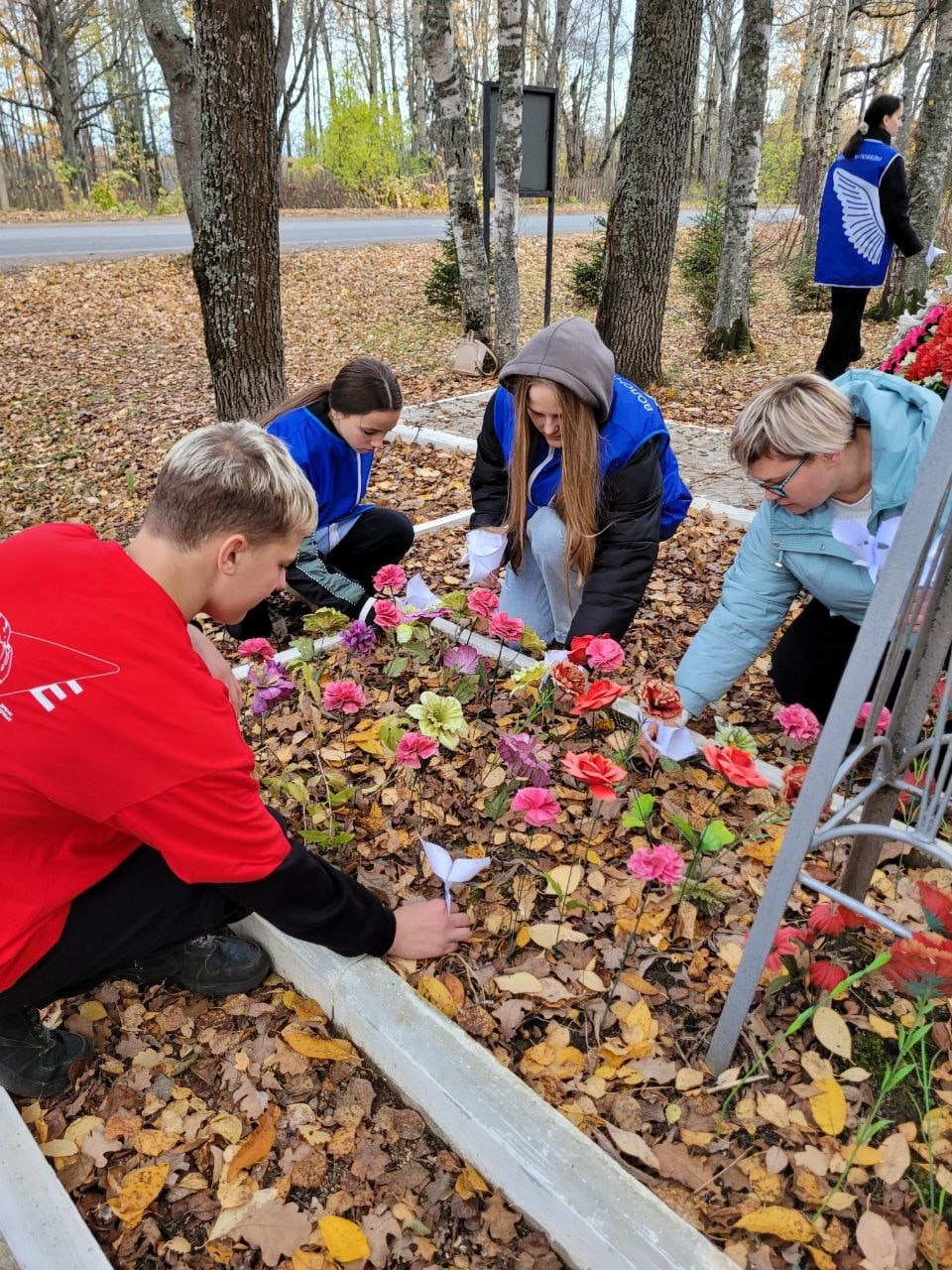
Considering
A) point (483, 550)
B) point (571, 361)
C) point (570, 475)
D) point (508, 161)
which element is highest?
point (508, 161)

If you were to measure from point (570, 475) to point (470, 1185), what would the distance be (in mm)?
1790

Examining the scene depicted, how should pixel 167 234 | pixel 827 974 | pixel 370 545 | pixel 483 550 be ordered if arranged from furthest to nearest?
1. pixel 167 234
2. pixel 370 545
3. pixel 483 550
4. pixel 827 974

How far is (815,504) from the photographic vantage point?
204cm

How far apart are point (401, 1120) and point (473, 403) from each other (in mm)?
5557

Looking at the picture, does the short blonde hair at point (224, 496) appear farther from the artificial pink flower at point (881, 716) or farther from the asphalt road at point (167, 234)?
the asphalt road at point (167, 234)

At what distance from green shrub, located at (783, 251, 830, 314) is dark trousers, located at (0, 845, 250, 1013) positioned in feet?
36.0

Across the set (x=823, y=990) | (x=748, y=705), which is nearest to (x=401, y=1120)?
(x=823, y=990)

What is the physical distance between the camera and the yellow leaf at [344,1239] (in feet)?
4.47

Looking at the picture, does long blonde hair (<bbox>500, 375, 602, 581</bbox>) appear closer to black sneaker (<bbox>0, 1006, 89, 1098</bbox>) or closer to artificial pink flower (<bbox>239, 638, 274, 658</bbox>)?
artificial pink flower (<bbox>239, 638, 274, 658</bbox>)

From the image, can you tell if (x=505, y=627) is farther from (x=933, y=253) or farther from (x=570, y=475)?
(x=933, y=253)

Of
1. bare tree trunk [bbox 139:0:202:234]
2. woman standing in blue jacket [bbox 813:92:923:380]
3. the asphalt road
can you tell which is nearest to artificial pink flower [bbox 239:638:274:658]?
woman standing in blue jacket [bbox 813:92:923:380]

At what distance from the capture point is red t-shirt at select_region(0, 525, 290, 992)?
1277 millimetres

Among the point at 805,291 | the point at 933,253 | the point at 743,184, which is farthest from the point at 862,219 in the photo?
the point at 805,291

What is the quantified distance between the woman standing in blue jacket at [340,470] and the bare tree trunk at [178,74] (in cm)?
511
